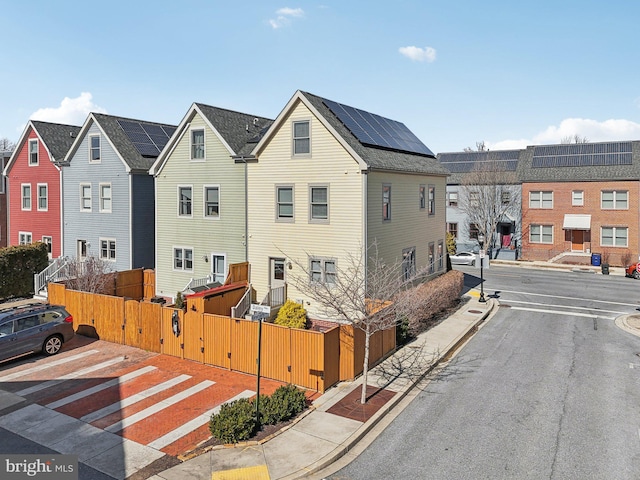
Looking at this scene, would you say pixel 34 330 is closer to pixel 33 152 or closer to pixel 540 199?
pixel 33 152

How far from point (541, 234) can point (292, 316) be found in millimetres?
35765

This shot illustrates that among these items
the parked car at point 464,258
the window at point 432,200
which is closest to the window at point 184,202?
the window at point 432,200

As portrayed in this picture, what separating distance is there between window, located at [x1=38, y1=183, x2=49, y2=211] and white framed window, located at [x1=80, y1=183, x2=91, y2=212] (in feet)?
15.3

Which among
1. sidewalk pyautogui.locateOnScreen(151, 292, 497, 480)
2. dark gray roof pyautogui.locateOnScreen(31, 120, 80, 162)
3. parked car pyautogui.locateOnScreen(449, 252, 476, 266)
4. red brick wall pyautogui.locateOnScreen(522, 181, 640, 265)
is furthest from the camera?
parked car pyautogui.locateOnScreen(449, 252, 476, 266)

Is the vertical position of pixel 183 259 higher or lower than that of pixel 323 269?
higher

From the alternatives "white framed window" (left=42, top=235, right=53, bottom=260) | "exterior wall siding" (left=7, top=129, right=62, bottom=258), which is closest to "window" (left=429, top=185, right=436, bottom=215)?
"exterior wall siding" (left=7, top=129, right=62, bottom=258)

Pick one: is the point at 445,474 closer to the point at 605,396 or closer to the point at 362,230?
the point at 605,396

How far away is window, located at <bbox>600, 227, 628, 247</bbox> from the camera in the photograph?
4438cm

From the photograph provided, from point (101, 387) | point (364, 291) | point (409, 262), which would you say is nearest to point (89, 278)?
point (101, 387)

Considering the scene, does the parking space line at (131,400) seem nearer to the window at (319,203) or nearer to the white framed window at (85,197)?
the window at (319,203)

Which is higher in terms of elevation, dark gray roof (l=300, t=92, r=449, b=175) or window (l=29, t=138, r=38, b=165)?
window (l=29, t=138, r=38, b=165)

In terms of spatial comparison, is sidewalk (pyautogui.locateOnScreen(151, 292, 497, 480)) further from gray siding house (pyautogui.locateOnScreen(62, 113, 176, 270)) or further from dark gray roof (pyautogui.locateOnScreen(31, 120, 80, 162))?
dark gray roof (pyautogui.locateOnScreen(31, 120, 80, 162))

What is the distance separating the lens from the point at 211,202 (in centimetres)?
2759

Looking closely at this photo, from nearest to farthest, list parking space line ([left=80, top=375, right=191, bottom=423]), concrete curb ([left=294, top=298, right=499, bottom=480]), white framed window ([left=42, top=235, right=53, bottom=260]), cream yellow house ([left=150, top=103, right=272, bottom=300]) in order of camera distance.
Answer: concrete curb ([left=294, top=298, right=499, bottom=480]) → parking space line ([left=80, top=375, right=191, bottom=423]) → cream yellow house ([left=150, top=103, right=272, bottom=300]) → white framed window ([left=42, top=235, right=53, bottom=260])
